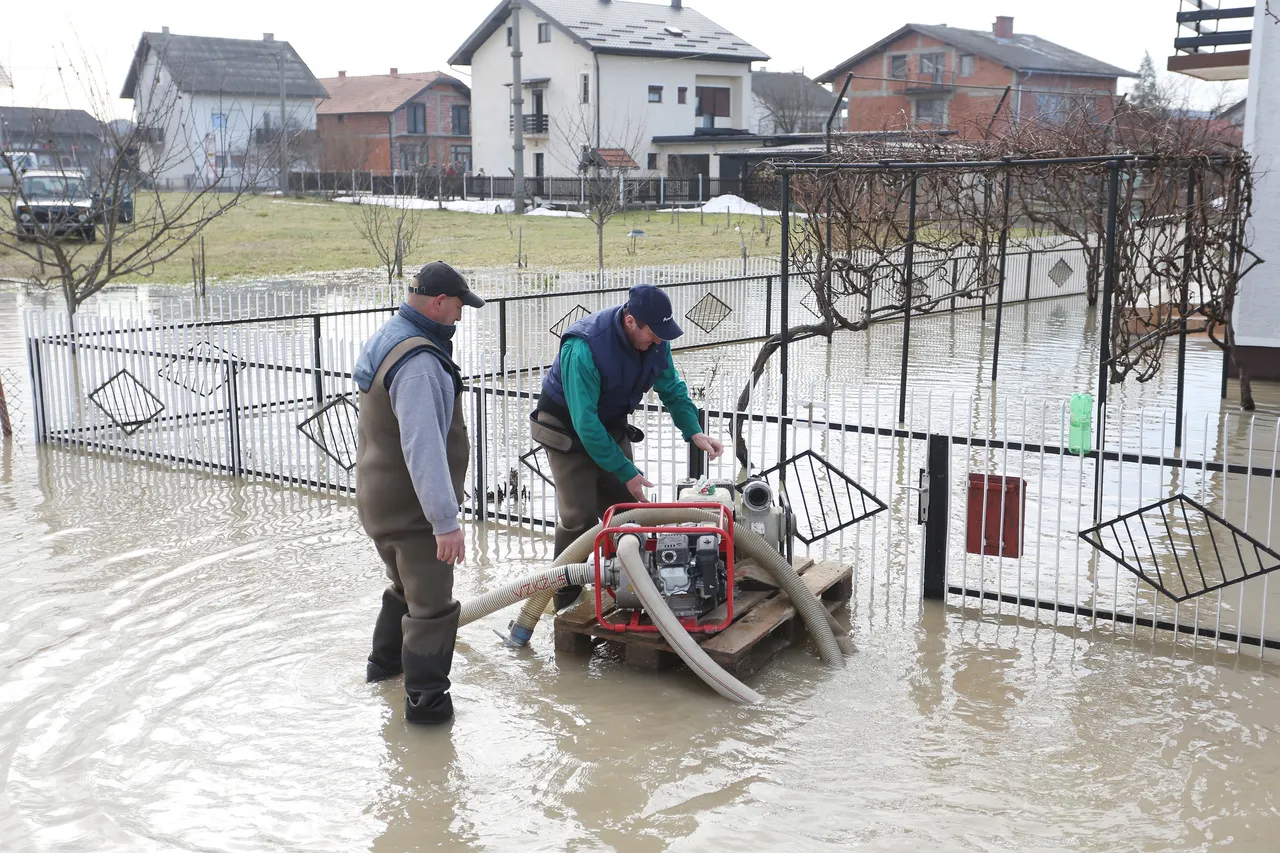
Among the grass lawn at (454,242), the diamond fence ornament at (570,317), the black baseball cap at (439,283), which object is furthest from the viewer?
the grass lawn at (454,242)

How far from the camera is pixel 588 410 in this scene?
5.63m

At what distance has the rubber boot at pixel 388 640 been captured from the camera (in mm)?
5504

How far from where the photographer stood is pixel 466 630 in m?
6.32

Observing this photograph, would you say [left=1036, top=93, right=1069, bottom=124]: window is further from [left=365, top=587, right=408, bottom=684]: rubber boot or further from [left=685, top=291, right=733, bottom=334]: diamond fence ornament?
[left=365, top=587, right=408, bottom=684]: rubber boot

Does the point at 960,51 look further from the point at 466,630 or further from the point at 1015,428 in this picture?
the point at 466,630

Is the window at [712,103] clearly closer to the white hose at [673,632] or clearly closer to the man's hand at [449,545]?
the white hose at [673,632]

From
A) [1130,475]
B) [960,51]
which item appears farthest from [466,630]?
[960,51]

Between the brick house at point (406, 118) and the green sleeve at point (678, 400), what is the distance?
63.5m

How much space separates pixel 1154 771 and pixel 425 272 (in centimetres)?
357

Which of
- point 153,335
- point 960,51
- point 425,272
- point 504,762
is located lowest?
point 504,762

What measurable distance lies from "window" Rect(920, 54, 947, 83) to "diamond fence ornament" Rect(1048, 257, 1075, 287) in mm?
39341

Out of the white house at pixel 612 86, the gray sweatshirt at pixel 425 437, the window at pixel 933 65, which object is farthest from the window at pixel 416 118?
the gray sweatshirt at pixel 425 437

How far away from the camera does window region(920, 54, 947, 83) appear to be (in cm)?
6078

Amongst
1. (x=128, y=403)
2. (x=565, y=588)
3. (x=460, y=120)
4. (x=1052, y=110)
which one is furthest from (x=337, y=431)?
(x=460, y=120)
